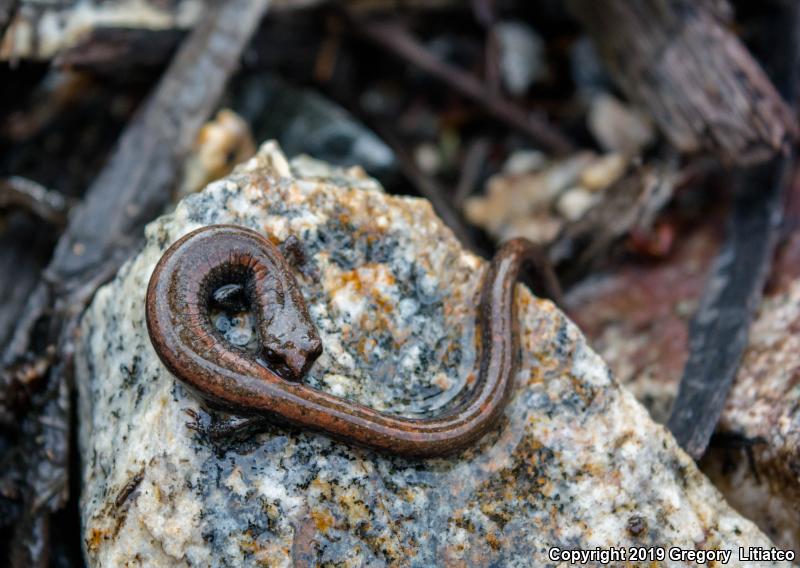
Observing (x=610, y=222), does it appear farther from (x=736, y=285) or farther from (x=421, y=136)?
(x=421, y=136)

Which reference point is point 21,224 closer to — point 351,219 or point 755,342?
point 351,219

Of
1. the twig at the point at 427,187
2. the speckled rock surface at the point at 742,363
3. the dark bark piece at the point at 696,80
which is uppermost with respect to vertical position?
the dark bark piece at the point at 696,80

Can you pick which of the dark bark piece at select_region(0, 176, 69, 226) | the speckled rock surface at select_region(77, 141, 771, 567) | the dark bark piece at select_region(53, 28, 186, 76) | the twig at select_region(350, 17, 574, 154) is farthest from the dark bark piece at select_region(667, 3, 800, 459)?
the dark bark piece at select_region(53, 28, 186, 76)

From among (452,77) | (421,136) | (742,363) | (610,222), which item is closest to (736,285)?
(742,363)

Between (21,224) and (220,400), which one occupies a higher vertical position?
(220,400)

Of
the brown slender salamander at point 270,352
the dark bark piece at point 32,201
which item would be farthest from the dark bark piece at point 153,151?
the brown slender salamander at point 270,352

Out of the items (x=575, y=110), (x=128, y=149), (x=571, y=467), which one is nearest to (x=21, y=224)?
(x=128, y=149)

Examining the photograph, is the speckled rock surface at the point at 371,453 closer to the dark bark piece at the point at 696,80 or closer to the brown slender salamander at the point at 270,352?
the brown slender salamander at the point at 270,352
